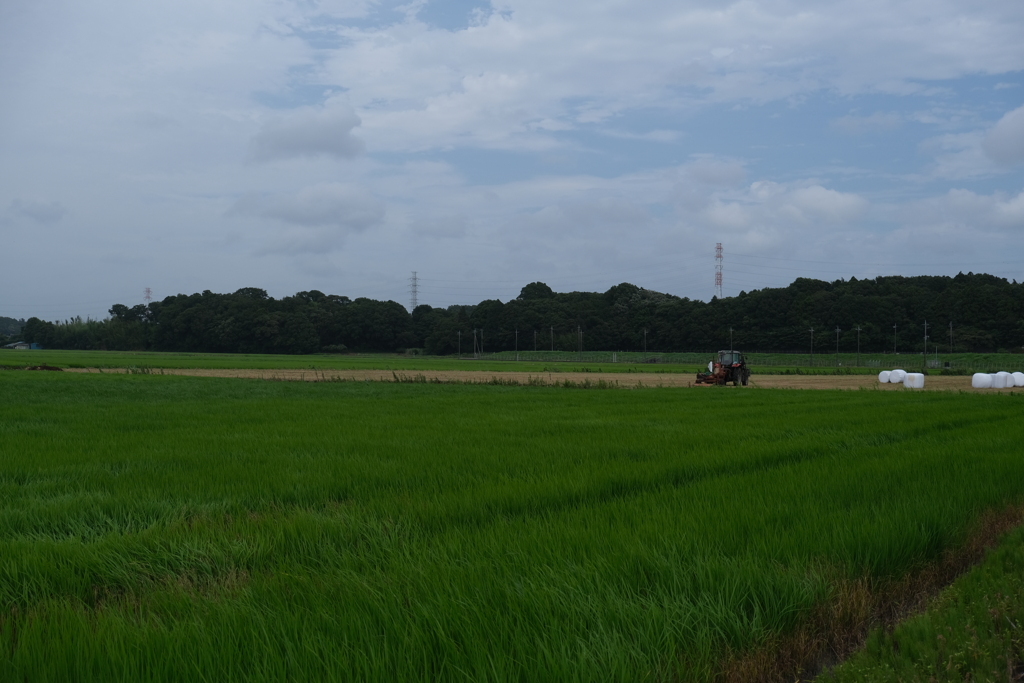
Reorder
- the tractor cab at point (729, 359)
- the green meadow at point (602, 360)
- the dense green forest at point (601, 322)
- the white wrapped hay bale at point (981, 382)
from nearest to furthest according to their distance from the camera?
the tractor cab at point (729, 359) → the white wrapped hay bale at point (981, 382) → the green meadow at point (602, 360) → the dense green forest at point (601, 322)

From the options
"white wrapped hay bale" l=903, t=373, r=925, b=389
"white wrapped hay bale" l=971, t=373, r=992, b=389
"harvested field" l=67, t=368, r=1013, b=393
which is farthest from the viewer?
"white wrapped hay bale" l=971, t=373, r=992, b=389

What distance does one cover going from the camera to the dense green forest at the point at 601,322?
117188 mm

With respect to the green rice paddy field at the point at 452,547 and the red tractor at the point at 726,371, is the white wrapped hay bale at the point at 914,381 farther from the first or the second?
the green rice paddy field at the point at 452,547

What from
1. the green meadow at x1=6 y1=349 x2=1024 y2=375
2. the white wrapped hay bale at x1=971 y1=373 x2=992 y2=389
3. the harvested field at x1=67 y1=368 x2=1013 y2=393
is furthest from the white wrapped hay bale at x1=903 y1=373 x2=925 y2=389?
the green meadow at x1=6 y1=349 x2=1024 y2=375

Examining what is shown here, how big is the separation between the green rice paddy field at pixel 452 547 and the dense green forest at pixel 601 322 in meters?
115

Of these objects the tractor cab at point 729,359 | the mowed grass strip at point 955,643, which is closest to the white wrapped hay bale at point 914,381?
the tractor cab at point 729,359

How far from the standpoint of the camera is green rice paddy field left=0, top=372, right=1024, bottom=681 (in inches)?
141

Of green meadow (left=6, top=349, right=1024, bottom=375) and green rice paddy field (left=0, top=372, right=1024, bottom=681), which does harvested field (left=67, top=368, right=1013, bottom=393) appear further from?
green rice paddy field (left=0, top=372, right=1024, bottom=681)

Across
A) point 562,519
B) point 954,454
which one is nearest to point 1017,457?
point 954,454

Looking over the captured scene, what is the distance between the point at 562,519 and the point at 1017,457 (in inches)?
288

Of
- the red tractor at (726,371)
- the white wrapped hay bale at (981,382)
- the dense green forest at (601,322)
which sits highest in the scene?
the dense green forest at (601,322)

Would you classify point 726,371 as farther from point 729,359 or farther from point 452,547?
point 452,547

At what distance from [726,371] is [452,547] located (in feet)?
123

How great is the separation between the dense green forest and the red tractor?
8255cm
